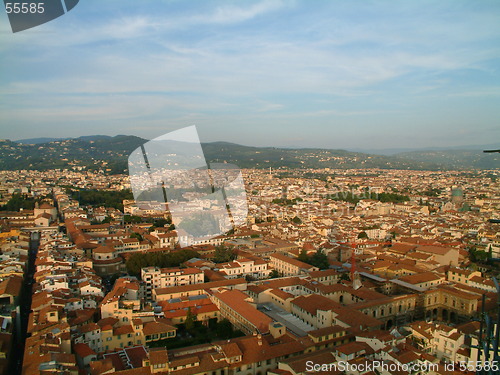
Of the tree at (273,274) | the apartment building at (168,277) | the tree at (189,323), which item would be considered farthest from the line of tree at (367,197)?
the tree at (189,323)

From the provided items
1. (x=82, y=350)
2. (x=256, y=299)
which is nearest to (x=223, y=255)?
(x=256, y=299)

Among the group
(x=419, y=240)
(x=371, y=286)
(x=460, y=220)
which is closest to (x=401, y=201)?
(x=460, y=220)

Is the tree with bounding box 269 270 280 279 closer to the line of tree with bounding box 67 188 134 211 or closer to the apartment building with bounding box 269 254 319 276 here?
the apartment building with bounding box 269 254 319 276

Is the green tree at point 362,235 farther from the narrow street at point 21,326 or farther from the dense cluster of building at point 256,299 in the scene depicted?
the narrow street at point 21,326

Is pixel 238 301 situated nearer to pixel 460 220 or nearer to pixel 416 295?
pixel 416 295

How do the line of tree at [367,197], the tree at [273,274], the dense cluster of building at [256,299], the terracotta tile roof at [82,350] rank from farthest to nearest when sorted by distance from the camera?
1. the line of tree at [367,197]
2. the tree at [273,274]
3. the terracotta tile roof at [82,350]
4. the dense cluster of building at [256,299]

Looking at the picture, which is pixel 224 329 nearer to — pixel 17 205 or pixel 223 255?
pixel 223 255
